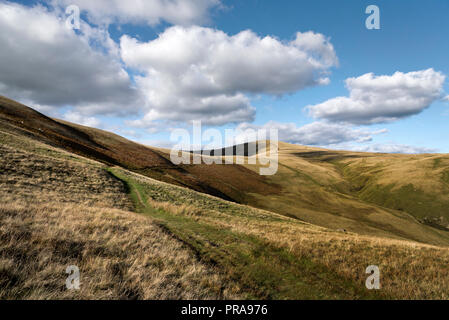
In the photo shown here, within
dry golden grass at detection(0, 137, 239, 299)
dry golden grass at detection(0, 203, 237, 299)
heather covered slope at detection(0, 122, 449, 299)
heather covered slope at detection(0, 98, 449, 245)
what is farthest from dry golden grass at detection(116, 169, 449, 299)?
heather covered slope at detection(0, 98, 449, 245)

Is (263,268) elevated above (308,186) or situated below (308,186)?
above

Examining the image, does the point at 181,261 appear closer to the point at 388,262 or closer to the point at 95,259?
the point at 95,259

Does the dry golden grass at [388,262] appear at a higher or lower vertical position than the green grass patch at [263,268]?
lower

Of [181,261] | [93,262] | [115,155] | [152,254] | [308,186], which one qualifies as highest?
[115,155]

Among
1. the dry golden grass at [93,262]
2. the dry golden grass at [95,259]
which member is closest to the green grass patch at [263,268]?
the dry golden grass at [95,259]

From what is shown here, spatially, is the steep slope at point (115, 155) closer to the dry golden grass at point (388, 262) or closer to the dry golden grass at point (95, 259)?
the dry golden grass at point (95, 259)

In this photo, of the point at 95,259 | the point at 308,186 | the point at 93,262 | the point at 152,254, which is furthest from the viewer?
the point at 308,186

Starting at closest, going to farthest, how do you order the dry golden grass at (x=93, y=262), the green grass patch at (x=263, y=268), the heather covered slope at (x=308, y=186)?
1. the dry golden grass at (x=93, y=262)
2. the green grass patch at (x=263, y=268)
3. the heather covered slope at (x=308, y=186)

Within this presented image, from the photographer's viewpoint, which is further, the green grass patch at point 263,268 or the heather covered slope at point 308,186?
Answer: the heather covered slope at point 308,186

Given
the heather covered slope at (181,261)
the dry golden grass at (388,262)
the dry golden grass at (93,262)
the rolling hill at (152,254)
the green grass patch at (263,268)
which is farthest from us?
the dry golden grass at (388,262)

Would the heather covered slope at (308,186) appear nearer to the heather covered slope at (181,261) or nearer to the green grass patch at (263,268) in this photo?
the heather covered slope at (181,261)

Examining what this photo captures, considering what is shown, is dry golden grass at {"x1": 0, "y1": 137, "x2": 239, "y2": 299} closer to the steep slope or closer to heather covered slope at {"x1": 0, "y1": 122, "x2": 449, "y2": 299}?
heather covered slope at {"x1": 0, "y1": 122, "x2": 449, "y2": 299}

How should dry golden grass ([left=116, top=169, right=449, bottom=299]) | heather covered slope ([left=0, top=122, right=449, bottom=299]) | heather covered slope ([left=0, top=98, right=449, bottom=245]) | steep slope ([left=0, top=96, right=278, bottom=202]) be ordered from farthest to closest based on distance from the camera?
heather covered slope ([left=0, top=98, right=449, bottom=245]) < steep slope ([left=0, top=96, right=278, bottom=202]) < dry golden grass ([left=116, top=169, right=449, bottom=299]) < heather covered slope ([left=0, top=122, right=449, bottom=299])

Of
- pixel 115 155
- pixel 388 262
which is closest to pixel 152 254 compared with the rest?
pixel 388 262
